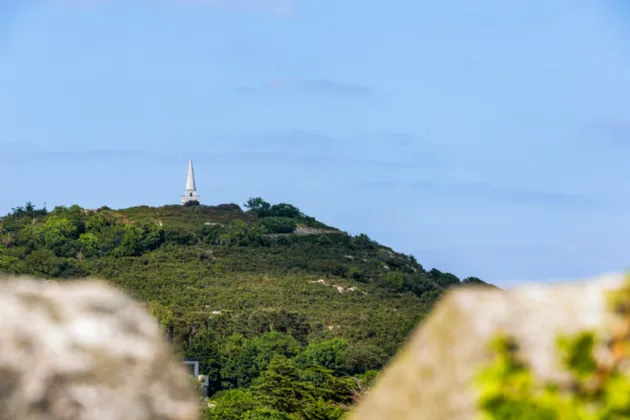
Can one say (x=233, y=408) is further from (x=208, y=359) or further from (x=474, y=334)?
(x=474, y=334)

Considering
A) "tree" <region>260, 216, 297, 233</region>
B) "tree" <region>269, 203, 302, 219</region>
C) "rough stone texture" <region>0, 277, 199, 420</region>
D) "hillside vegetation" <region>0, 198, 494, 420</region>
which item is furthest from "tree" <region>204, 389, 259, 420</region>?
"tree" <region>269, 203, 302, 219</region>

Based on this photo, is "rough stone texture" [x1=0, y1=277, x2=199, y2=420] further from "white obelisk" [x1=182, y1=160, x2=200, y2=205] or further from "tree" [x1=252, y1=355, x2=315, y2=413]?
"white obelisk" [x1=182, y1=160, x2=200, y2=205]

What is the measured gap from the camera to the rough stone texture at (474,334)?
3049mm

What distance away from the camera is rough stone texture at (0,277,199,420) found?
3.42m

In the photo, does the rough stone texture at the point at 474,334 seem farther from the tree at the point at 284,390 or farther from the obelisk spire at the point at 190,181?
the obelisk spire at the point at 190,181

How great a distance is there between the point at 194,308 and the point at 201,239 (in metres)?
16.7

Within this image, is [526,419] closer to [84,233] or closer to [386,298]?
[386,298]

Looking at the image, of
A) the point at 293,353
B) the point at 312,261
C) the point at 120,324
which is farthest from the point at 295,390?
→ the point at 312,261

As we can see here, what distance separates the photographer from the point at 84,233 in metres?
78.8

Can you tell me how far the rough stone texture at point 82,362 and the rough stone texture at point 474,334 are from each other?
2.55ft

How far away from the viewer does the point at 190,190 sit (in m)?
96.9

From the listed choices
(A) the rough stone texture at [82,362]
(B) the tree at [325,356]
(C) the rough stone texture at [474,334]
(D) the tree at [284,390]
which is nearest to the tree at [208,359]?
(B) the tree at [325,356]

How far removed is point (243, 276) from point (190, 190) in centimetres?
2259

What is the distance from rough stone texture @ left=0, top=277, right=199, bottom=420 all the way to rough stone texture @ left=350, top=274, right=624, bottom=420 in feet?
Result: 2.55
